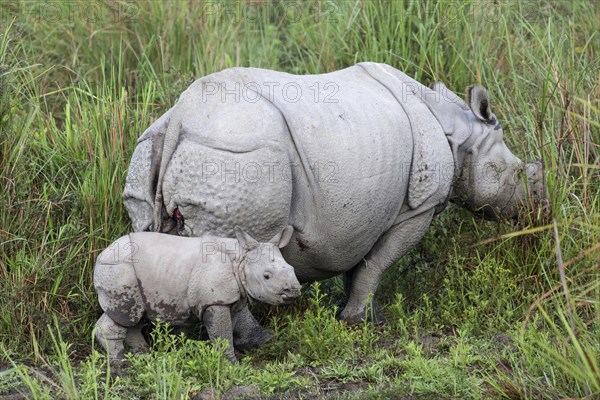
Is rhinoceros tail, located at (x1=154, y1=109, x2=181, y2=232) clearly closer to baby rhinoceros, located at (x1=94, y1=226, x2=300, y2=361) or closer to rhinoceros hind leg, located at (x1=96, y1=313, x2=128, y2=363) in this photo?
baby rhinoceros, located at (x1=94, y1=226, x2=300, y2=361)

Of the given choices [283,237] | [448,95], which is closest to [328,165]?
[283,237]

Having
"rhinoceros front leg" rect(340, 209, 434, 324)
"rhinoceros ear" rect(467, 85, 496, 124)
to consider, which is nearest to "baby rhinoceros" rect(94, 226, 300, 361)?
"rhinoceros front leg" rect(340, 209, 434, 324)

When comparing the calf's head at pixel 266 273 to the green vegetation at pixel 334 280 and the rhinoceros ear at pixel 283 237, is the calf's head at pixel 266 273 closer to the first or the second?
the rhinoceros ear at pixel 283 237

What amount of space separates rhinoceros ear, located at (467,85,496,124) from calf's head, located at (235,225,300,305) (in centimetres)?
181

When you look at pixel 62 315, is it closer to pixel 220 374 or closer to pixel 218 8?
pixel 220 374

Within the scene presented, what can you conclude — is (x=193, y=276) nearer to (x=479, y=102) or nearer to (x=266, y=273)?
(x=266, y=273)

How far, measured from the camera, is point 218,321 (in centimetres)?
516

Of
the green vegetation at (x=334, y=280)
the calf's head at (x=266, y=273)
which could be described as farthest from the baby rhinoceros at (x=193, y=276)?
the green vegetation at (x=334, y=280)

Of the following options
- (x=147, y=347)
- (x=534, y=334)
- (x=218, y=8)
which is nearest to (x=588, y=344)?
(x=534, y=334)

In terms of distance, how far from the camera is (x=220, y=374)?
502cm

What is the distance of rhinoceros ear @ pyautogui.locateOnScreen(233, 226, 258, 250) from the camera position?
5086mm

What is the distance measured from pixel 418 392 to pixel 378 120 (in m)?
1.59

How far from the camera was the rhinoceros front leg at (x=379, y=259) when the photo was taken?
5.98 metres

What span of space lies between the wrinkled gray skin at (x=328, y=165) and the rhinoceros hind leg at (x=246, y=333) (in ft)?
0.10
